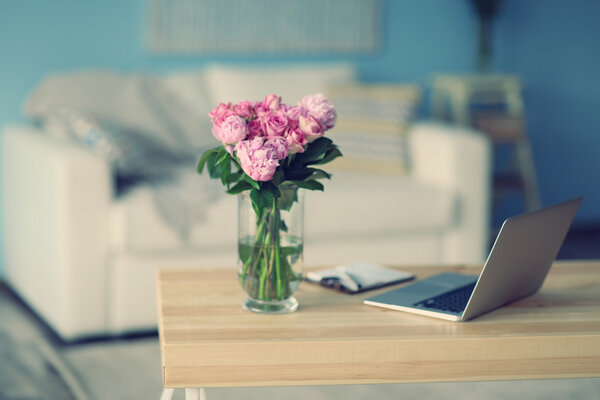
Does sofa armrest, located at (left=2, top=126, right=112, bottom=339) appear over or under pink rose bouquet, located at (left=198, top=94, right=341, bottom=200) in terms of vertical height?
under

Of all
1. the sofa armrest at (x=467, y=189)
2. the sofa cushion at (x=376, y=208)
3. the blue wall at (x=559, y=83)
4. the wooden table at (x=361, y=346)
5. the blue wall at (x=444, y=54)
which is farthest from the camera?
the blue wall at (x=559, y=83)

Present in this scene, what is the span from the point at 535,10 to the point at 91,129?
2.66m

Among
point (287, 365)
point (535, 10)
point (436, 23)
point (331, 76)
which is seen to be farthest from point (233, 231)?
point (535, 10)

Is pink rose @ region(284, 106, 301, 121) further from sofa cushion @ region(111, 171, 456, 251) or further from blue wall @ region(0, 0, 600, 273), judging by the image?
blue wall @ region(0, 0, 600, 273)

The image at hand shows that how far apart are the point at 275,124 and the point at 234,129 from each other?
75 mm

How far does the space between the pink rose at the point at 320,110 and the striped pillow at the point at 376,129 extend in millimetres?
1883

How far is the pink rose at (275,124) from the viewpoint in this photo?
1.49 meters

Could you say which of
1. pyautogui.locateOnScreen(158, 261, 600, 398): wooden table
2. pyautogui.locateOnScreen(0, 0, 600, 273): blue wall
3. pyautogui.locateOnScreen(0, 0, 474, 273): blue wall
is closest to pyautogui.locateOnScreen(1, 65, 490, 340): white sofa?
pyautogui.locateOnScreen(0, 0, 474, 273): blue wall

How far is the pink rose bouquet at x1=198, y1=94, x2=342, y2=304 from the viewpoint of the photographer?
1.47 metres

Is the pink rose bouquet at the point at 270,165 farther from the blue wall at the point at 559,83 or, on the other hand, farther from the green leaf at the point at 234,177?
the blue wall at the point at 559,83

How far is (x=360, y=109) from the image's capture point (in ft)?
11.5

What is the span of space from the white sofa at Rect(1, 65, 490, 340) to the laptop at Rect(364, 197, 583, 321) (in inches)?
48.5

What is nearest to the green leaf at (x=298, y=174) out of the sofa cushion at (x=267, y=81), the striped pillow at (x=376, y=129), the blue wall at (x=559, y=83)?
the striped pillow at (x=376, y=129)

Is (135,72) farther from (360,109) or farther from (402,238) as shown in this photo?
(402,238)
